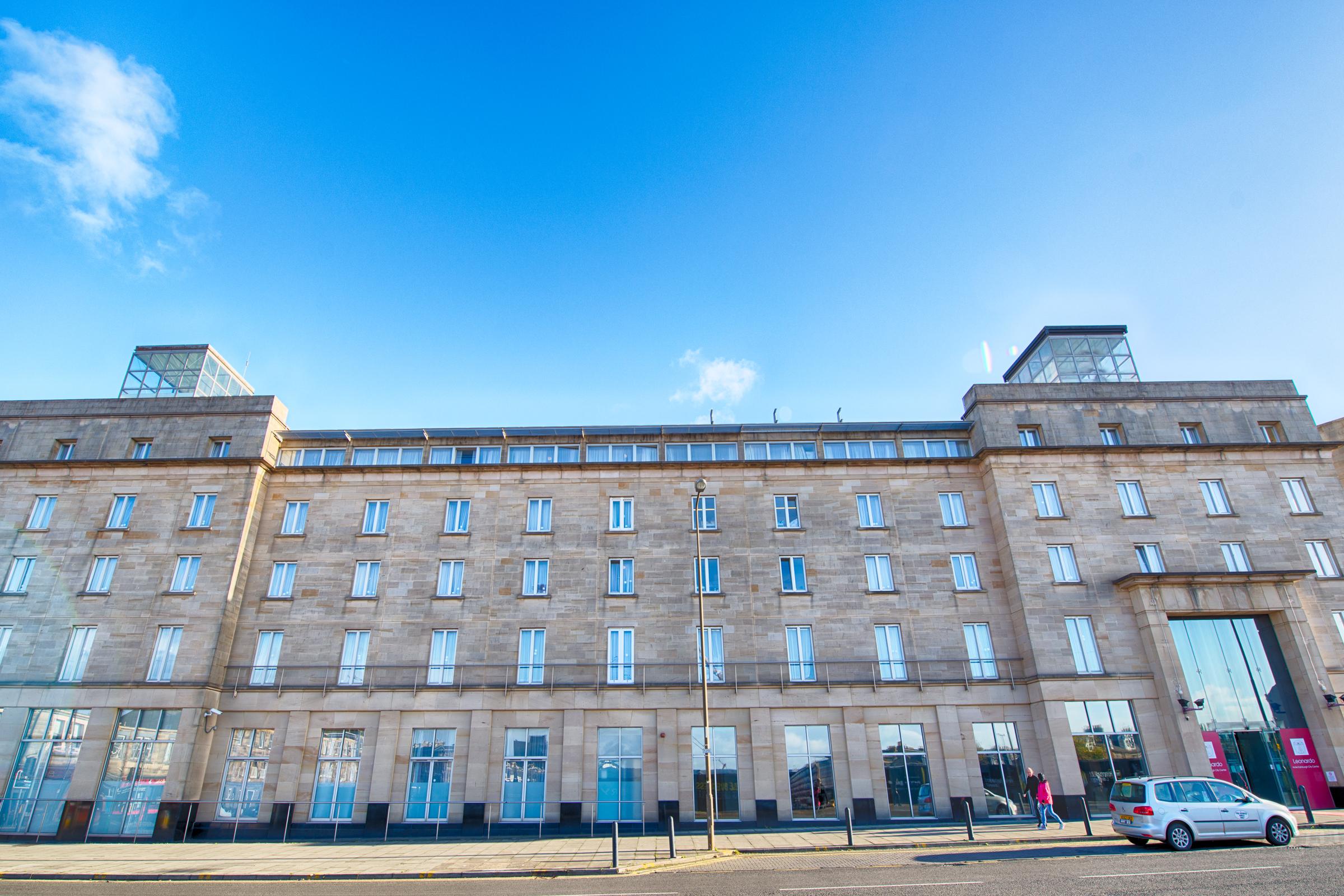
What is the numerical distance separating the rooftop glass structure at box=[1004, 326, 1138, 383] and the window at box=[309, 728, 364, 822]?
3544 centimetres

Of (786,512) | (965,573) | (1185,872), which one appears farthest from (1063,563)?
(1185,872)

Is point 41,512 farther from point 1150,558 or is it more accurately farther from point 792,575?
point 1150,558

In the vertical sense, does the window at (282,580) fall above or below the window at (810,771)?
above

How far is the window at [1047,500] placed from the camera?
29.4 metres

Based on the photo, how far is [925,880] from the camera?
48.9 feet

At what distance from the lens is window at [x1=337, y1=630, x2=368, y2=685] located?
27.3 meters

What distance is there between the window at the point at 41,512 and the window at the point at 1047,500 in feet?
138

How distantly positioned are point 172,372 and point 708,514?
28.0 metres

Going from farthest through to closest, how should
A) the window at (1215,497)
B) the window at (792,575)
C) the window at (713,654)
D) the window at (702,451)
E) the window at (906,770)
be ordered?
1. the window at (702,451)
2. the window at (1215,497)
3. the window at (792,575)
4. the window at (713,654)
5. the window at (906,770)

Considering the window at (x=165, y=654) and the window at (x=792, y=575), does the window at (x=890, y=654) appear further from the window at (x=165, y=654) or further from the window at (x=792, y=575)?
the window at (x=165, y=654)

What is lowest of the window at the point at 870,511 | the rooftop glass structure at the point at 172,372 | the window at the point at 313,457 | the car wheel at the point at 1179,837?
the car wheel at the point at 1179,837

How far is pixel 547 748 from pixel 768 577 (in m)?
11.0

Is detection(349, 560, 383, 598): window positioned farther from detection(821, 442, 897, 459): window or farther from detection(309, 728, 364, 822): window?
detection(821, 442, 897, 459): window

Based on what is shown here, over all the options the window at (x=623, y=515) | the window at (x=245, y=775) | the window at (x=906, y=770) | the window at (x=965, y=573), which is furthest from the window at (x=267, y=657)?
the window at (x=965, y=573)
